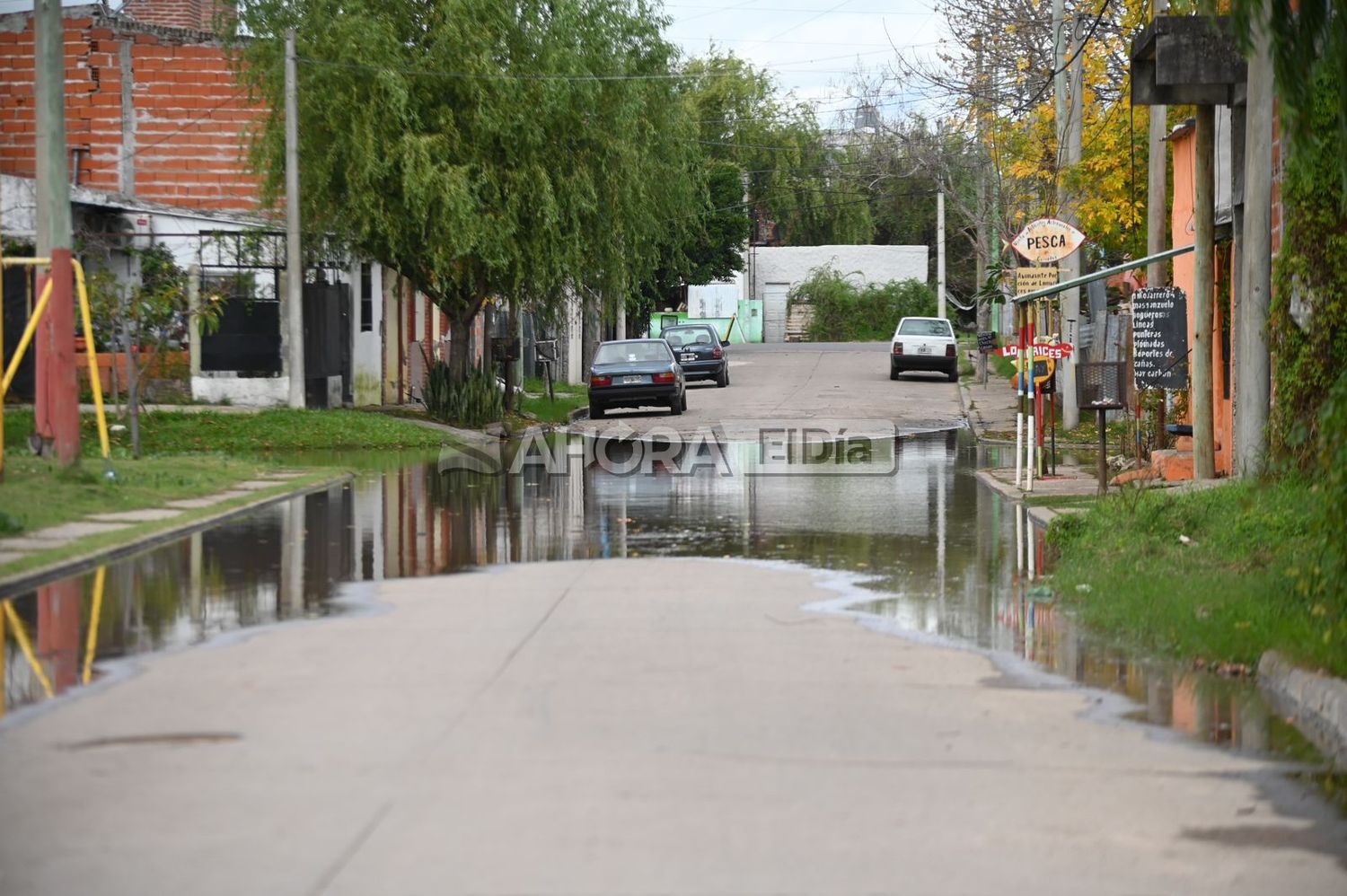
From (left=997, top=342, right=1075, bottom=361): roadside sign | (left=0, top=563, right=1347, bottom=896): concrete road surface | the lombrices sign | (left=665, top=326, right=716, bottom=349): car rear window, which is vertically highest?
the lombrices sign

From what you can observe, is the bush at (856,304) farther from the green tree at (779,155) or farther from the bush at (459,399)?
the bush at (459,399)

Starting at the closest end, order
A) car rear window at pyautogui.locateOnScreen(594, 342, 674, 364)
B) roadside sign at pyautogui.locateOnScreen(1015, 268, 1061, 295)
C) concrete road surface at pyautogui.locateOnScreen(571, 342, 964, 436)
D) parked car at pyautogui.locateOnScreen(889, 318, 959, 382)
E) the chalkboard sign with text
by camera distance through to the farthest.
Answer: the chalkboard sign with text
roadside sign at pyautogui.locateOnScreen(1015, 268, 1061, 295)
concrete road surface at pyautogui.locateOnScreen(571, 342, 964, 436)
car rear window at pyautogui.locateOnScreen(594, 342, 674, 364)
parked car at pyautogui.locateOnScreen(889, 318, 959, 382)

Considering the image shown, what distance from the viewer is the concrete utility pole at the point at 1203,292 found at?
17156 millimetres

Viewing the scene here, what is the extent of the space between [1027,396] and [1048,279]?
28.9 ft

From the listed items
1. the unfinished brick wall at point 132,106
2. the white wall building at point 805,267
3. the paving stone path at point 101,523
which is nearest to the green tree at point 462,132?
the unfinished brick wall at point 132,106

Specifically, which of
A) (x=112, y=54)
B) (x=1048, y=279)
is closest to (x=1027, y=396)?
(x=1048, y=279)

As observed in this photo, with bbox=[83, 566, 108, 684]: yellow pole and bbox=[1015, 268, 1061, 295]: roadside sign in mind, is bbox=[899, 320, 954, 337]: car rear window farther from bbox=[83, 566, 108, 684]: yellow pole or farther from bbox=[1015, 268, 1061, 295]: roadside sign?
bbox=[83, 566, 108, 684]: yellow pole

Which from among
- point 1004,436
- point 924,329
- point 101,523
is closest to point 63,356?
point 101,523

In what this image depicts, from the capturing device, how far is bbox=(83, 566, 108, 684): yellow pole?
8.97 meters

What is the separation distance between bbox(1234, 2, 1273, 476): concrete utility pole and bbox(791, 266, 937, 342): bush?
57.8m

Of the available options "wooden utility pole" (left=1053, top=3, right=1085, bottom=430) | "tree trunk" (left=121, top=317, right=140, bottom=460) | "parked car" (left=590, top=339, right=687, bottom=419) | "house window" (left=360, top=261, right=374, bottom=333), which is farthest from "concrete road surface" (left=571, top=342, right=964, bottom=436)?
"tree trunk" (left=121, top=317, right=140, bottom=460)

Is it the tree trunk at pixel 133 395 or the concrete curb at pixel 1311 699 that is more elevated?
the tree trunk at pixel 133 395

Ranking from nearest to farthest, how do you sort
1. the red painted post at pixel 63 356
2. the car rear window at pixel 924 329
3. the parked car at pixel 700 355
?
the red painted post at pixel 63 356 → the parked car at pixel 700 355 → the car rear window at pixel 924 329

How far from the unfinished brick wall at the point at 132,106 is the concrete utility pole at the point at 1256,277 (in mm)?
25033
